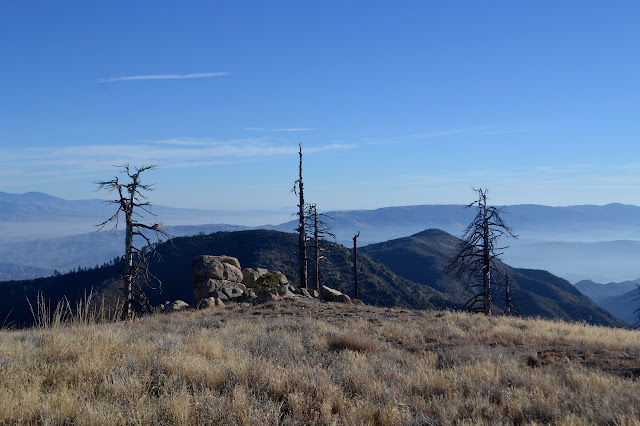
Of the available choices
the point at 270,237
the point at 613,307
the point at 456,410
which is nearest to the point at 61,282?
the point at 270,237

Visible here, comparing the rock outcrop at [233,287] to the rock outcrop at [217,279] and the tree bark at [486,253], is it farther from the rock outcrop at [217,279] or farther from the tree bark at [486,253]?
the tree bark at [486,253]

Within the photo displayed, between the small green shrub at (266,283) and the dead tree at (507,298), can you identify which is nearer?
the small green shrub at (266,283)

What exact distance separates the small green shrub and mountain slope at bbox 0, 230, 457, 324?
36608 millimetres

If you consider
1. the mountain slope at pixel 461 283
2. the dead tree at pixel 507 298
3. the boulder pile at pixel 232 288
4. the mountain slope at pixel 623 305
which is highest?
the boulder pile at pixel 232 288

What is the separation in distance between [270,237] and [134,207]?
71.1 metres

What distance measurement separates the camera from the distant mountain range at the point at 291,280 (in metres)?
72.4

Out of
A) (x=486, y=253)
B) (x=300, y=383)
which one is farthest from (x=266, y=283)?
(x=300, y=383)

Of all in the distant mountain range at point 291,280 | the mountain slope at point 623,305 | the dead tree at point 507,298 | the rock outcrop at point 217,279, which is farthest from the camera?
the mountain slope at point 623,305

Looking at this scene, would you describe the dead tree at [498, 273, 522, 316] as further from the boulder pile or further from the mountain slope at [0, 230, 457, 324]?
the mountain slope at [0, 230, 457, 324]

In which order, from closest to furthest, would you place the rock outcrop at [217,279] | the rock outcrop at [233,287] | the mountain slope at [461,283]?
the rock outcrop at [233,287] < the rock outcrop at [217,279] < the mountain slope at [461,283]

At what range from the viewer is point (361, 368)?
725 centimetres

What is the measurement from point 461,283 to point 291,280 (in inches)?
2087

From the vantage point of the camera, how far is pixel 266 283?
27047mm

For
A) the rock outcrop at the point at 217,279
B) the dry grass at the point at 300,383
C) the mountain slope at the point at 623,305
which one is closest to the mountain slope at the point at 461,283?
the rock outcrop at the point at 217,279
